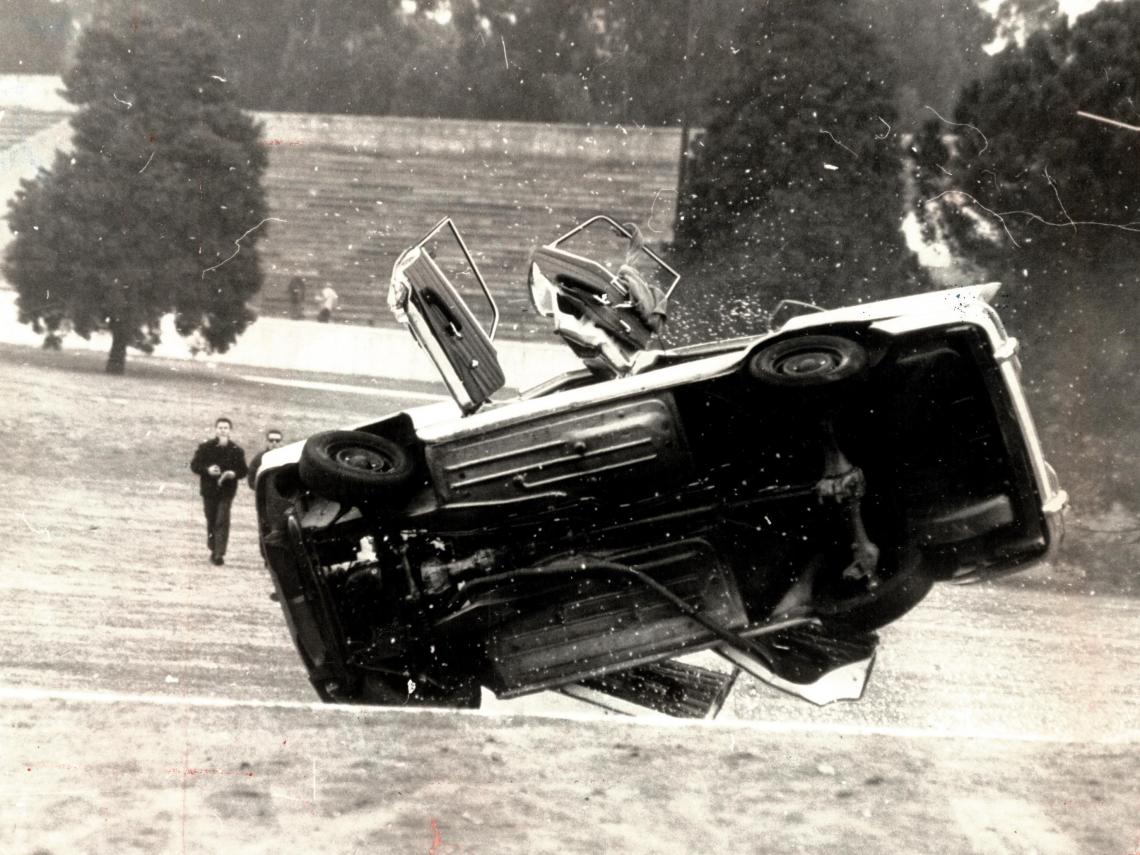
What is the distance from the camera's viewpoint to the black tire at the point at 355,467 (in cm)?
390

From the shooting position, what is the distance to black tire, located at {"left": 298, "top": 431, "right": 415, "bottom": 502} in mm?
3898

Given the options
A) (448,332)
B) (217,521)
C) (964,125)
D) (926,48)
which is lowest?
(217,521)

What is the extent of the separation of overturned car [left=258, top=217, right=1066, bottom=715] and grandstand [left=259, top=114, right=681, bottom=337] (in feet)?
1.38

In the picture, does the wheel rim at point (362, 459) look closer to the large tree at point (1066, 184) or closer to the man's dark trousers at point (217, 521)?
the man's dark trousers at point (217, 521)

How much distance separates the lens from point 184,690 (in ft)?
15.3

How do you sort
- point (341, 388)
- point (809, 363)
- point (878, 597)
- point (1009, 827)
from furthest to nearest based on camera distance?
point (341, 388)
point (1009, 827)
point (878, 597)
point (809, 363)

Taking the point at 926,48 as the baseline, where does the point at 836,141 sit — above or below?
below

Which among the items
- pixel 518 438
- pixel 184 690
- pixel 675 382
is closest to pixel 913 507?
pixel 675 382

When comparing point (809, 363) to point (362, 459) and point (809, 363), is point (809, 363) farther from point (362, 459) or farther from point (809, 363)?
point (362, 459)

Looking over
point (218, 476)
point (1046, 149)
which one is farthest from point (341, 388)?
point (1046, 149)

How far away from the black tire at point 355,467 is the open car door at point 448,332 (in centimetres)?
31

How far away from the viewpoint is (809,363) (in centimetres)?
368

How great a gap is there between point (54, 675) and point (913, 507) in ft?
10.6

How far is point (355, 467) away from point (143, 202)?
1.58 metres
